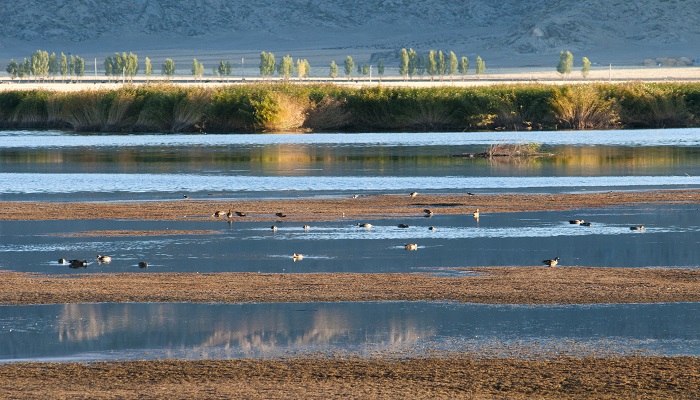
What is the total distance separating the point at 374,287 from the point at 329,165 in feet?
70.2

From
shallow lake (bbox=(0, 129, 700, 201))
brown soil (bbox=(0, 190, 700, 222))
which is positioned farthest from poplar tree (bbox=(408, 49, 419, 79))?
brown soil (bbox=(0, 190, 700, 222))

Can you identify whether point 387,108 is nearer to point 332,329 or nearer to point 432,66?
point 332,329

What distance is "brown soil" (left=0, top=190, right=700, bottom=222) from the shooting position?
22016 millimetres

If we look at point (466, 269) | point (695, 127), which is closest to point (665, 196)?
point (466, 269)

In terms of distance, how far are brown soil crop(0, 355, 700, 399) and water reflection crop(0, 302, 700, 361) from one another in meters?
0.42

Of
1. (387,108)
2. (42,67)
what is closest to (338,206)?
(387,108)

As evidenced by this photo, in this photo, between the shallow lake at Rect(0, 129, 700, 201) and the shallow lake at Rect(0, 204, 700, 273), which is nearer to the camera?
the shallow lake at Rect(0, 204, 700, 273)

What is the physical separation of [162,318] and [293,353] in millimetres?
2093

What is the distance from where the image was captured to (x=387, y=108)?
193 feet

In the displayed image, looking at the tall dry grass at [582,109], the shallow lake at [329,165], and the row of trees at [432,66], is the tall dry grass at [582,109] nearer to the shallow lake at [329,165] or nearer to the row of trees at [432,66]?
the shallow lake at [329,165]

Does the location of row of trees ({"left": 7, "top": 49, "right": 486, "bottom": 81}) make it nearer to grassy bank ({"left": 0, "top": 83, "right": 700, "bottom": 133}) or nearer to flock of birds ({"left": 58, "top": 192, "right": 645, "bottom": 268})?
grassy bank ({"left": 0, "top": 83, "right": 700, "bottom": 133})

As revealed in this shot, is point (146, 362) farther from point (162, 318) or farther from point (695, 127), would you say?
point (695, 127)

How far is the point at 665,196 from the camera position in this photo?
24.4 meters

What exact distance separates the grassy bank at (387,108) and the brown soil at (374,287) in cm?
4183
